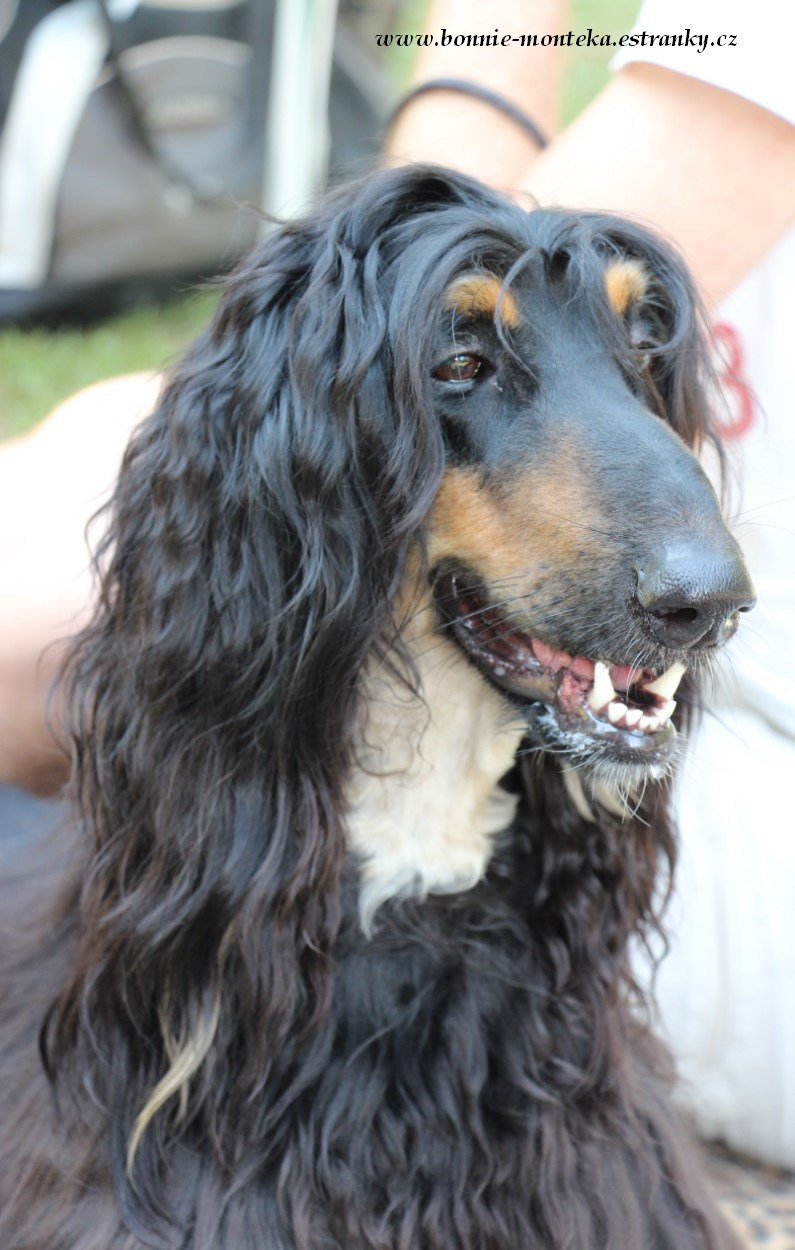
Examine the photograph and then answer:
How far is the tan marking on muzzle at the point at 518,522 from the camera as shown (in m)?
1.24

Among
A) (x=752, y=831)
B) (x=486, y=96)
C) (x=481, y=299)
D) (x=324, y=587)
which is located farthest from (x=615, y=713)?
(x=486, y=96)

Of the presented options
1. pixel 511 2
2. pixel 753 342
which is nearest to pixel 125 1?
pixel 511 2

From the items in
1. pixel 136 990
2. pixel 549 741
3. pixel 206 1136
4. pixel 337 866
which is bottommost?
pixel 206 1136

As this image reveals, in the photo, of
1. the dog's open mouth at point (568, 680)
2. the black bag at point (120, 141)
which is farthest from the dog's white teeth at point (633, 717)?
the black bag at point (120, 141)

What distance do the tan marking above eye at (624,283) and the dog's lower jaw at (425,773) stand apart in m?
0.37

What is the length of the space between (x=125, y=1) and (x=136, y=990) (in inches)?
122

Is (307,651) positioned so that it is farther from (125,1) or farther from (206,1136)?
(125,1)

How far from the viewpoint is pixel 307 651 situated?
132 cm

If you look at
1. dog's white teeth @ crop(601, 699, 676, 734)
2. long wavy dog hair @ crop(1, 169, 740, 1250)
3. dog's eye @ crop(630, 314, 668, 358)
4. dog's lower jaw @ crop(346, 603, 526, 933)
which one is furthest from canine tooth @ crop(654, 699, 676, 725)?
dog's eye @ crop(630, 314, 668, 358)

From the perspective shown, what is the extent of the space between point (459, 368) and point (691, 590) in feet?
1.12

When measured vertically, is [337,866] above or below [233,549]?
below

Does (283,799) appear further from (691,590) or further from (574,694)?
(691,590)

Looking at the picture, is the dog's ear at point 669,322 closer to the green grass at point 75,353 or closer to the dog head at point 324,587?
the dog head at point 324,587

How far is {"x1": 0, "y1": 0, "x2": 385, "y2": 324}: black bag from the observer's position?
371 cm
